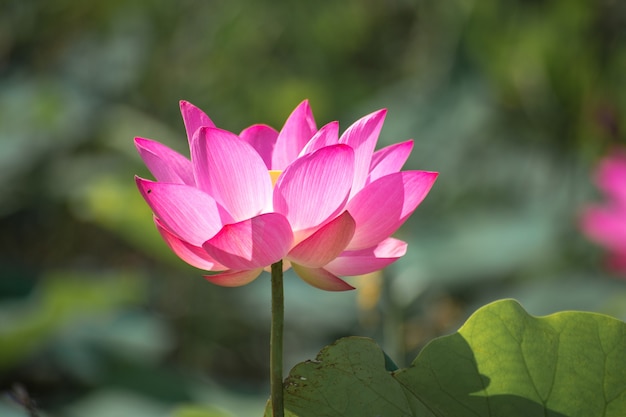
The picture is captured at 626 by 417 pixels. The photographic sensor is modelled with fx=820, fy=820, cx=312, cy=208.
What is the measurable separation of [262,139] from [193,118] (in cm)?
6

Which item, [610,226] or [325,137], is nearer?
[325,137]

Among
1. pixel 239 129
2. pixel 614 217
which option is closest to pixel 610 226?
pixel 614 217

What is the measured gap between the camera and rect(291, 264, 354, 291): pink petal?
0.36m

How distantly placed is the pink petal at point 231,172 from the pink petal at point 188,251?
2 cm

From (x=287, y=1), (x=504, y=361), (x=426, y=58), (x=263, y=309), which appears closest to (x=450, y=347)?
(x=504, y=361)

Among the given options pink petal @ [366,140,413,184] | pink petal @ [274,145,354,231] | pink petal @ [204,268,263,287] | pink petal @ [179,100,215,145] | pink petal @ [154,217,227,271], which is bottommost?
pink petal @ [204,268,263,287]

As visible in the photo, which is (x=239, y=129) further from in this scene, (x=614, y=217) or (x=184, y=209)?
(x=184, y=209)

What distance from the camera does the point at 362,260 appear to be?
1.25 feet

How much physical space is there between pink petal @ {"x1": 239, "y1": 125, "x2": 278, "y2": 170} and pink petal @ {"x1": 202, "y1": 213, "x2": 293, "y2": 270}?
0.35ft

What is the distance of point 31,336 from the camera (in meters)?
1.27

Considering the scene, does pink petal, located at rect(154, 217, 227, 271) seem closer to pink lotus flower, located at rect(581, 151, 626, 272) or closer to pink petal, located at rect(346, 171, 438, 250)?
pink petal, located at rect(346, 171, 438, 250)

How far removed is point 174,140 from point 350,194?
1.60m

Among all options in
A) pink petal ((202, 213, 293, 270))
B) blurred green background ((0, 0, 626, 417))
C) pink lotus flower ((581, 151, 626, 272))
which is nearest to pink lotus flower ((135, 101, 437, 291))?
pink petal ((202, 213, 293, 270))

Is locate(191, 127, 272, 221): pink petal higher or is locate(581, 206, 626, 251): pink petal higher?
locate(581, 206, 626, 251): pink petal
